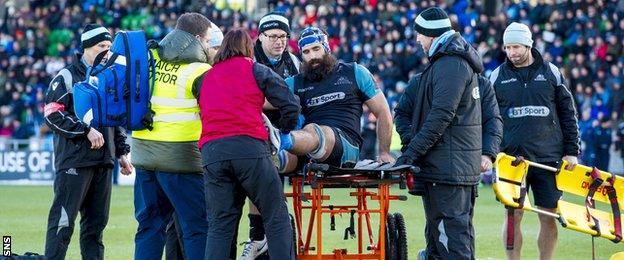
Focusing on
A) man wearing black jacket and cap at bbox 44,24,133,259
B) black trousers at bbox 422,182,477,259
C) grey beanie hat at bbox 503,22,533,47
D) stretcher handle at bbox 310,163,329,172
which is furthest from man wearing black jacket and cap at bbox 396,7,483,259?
man wearing black jacket and cap at bbox 44,24,133,259

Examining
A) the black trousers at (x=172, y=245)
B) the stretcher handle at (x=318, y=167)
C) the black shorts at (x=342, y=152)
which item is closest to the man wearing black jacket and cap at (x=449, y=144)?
the stretcher handle at (x=318, y=167)

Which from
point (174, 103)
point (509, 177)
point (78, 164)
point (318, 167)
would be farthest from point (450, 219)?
point (78, 164)

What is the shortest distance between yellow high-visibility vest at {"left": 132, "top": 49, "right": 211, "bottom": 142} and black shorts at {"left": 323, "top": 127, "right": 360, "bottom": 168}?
116 centimetres

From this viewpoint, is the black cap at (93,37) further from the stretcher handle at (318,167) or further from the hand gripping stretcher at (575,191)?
the hand gripping stretcher at (575,191)

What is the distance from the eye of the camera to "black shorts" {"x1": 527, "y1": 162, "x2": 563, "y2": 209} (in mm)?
12133

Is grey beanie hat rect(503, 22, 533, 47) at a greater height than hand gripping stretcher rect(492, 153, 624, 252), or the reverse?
grey beanie hat rect(503, 22, 533, 47)

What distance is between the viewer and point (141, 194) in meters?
10.8

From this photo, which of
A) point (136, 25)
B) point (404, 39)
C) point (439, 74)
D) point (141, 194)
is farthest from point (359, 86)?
point (136, 25)

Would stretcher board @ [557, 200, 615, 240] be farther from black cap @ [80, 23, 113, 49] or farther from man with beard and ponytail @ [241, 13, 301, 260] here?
black cap @ [80, 23, 113, 49]

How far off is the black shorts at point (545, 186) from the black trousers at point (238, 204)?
9.95ft

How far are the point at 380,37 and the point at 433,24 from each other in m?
24.5

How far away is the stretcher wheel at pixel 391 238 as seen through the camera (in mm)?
11438

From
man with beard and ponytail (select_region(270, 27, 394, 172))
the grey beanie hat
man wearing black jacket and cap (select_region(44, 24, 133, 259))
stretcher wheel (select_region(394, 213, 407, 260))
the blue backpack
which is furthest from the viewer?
the grey beanie hat

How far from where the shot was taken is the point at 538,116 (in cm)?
1216
